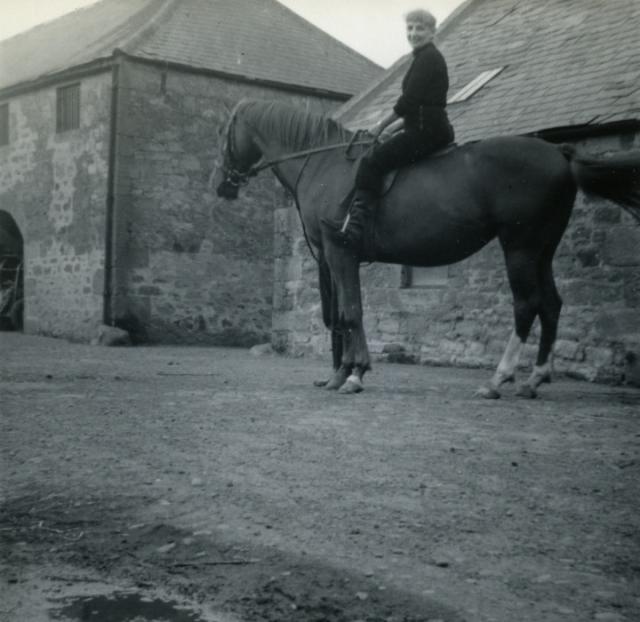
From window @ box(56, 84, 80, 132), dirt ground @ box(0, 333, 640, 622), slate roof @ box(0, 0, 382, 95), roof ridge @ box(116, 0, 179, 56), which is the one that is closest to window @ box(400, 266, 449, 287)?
dirt ground @ box(0, 333, 640, 622)

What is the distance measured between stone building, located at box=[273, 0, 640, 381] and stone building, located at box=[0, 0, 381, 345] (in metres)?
3.44

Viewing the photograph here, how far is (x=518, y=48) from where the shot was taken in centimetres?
1382

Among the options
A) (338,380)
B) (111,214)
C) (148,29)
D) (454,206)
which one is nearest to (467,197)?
(454,206)

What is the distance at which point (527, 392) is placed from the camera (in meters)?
7.68

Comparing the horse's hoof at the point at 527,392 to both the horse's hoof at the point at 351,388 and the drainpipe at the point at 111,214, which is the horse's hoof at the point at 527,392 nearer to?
the horse's hoof at the point at 351,388

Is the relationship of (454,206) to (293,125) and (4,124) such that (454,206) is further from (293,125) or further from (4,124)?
(4,124)

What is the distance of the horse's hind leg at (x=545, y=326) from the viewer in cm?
772

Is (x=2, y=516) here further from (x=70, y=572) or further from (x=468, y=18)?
(x=468, y=18)

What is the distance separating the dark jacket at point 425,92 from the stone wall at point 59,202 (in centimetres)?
1140

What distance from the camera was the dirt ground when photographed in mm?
2807

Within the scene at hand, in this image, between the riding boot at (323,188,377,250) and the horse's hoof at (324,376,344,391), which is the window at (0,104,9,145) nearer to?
the riding boot at (323,188,377,250)

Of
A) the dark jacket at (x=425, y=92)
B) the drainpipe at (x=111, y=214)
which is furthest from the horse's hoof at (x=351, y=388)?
the drainpipe at (x=111, y=214)

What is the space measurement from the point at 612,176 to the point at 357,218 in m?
2.10

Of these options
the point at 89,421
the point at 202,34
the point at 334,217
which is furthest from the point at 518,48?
the point at 89,421
